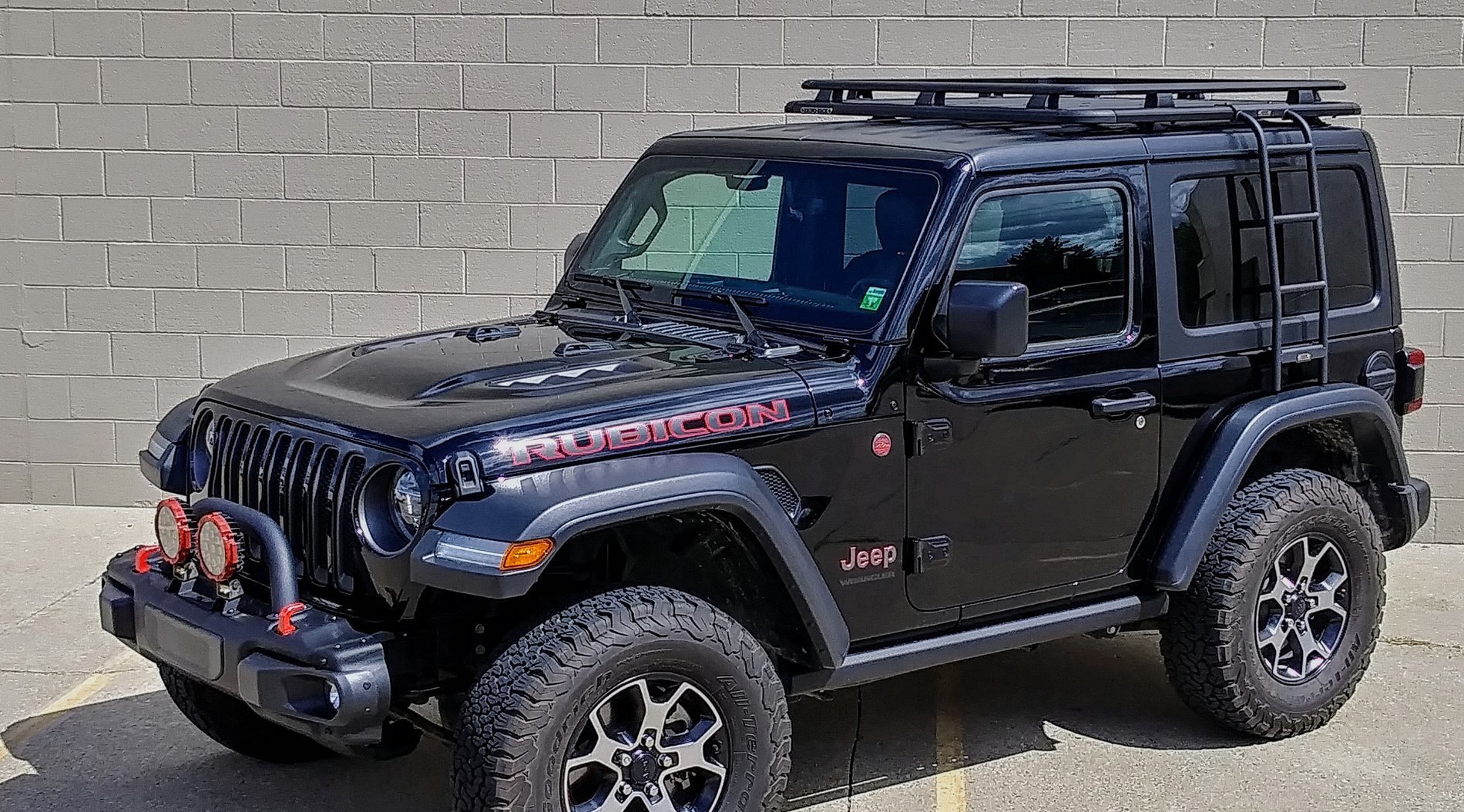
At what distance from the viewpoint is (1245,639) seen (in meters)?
5.33

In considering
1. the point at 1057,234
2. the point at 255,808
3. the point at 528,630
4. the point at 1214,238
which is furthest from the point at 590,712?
the point at 1214,238

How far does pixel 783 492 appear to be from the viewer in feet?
14.6

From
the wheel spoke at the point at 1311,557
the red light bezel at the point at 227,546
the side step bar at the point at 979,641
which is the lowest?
the side step bar at the point at 979,641

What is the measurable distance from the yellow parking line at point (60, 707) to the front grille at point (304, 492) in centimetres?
148

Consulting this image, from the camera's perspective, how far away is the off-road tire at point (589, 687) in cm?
397

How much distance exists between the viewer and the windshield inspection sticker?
4.71 m

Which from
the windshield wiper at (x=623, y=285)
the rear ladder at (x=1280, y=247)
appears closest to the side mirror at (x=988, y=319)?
the windshield wiper at (x=623, y=285)

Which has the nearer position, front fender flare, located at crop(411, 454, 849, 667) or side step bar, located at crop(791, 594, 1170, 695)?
front fender flare, located at crop(411, 454, 849, 667)

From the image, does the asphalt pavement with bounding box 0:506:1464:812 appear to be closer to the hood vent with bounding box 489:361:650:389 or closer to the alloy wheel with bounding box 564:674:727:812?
the alloy wheel with bounding box 564:674:727:812

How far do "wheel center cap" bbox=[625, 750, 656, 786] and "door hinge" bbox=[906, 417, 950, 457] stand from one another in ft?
3.66

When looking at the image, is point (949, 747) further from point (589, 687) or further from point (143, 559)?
point (143, 559)

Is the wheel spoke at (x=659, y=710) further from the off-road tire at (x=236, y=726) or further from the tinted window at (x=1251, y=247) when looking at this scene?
the tinted window at (x=1251, y=247)

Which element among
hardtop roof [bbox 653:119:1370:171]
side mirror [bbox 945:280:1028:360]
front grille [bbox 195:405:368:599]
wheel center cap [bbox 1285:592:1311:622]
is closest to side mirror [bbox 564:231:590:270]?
hardtop roof [bbox 653:119:1370:171]

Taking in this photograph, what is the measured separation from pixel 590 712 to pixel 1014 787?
163cm
